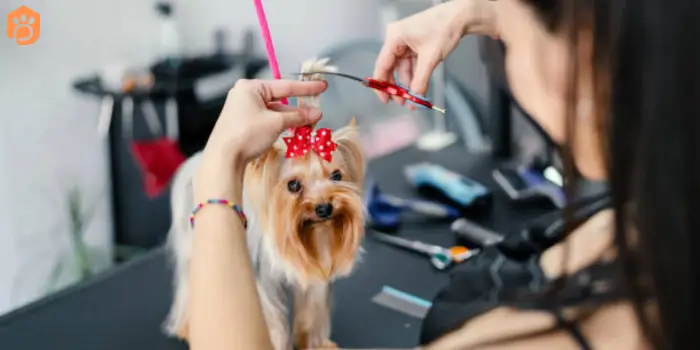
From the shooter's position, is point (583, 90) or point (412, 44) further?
point (412, 44)

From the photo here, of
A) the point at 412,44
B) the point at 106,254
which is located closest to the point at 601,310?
the point at 412,44

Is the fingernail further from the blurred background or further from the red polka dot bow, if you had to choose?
the blurred background

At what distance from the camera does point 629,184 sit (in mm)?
489

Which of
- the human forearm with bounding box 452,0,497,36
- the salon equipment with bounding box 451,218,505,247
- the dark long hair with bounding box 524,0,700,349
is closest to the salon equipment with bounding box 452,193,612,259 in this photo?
the salon equipment with bounding box 451,218,505,247

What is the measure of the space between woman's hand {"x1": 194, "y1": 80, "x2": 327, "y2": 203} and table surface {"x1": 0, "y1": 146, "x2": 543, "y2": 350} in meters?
0.26

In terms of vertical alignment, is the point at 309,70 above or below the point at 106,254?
above

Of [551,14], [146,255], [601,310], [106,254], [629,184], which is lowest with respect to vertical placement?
[106,254]

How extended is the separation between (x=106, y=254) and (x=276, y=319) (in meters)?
0.70

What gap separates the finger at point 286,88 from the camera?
0.67 metres

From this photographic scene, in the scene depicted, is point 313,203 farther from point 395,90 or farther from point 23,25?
point 23,25

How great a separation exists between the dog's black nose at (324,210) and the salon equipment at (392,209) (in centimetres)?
35

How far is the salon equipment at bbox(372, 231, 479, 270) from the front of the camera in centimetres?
100

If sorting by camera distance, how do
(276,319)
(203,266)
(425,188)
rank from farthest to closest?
(425,188), (276,319), (203,266)

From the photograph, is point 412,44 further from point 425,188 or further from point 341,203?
point 425,188
